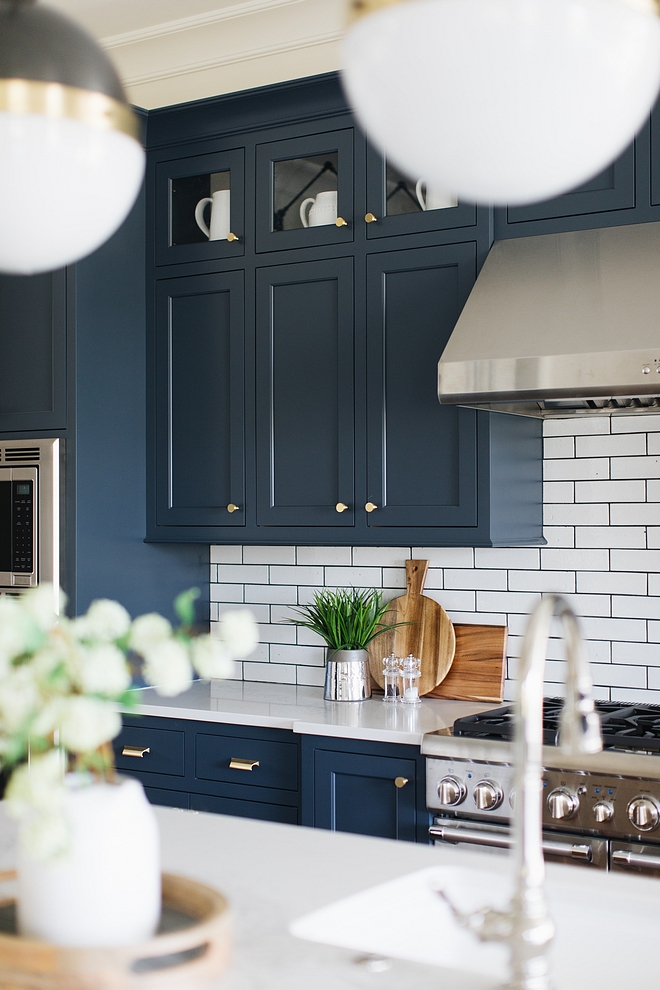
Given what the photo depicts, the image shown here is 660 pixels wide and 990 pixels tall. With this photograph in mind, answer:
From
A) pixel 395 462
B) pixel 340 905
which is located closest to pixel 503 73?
pixel 340 905

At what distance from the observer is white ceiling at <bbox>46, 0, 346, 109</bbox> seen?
373 cm

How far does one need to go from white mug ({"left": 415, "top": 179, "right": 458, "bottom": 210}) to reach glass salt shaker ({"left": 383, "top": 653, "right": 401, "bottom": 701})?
1.38m

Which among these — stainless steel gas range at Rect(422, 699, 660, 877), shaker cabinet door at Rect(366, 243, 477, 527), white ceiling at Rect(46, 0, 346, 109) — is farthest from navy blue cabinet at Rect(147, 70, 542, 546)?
stainless steel gas range at Rect(422, 699, 660, 877)

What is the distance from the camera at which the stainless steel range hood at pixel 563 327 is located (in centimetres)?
274

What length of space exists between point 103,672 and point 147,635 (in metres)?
0.07

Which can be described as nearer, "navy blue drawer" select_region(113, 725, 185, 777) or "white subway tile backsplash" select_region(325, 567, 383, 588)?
"navy blue drawer" select_region(113, 725, 185, 777)

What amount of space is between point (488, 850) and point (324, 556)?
132 centimetres

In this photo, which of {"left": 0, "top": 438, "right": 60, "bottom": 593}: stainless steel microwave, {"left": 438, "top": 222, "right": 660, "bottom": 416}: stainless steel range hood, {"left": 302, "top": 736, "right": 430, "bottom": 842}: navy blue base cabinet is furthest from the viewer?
{"left": 0, "top": 438, "right": 60, "bottom": 593}: stainless steel microwave

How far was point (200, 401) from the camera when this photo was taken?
3725 mm

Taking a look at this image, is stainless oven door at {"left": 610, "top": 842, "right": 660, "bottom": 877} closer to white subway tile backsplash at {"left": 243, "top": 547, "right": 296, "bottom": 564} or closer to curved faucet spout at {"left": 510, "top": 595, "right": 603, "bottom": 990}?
curved faucet spout at {"left": 510, "top": 595, "right": 603, "bottom": 990}

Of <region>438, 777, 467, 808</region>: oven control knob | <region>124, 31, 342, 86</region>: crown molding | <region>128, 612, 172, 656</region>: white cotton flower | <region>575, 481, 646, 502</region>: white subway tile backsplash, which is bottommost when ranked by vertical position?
<region>438, 777, 467, 808</region>: oven control knob

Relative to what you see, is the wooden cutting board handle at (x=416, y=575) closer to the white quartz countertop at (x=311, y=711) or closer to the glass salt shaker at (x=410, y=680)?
the glass salt shaker at (x=410, y=680)

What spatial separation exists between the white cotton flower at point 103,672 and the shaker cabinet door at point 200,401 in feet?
8.13

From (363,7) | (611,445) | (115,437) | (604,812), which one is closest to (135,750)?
(115,437)
